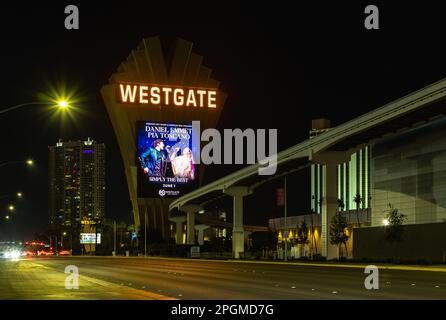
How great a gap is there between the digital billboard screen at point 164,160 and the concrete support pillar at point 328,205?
3868cm

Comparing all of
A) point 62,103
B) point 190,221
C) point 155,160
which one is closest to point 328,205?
point 62,103

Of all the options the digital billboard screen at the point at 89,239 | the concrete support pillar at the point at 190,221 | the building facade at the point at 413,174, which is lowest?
the digital billboard screen at the point at 89,239

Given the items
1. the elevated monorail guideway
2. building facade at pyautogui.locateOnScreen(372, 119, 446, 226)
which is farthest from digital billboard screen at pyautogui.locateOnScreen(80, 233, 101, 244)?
building facade at pyautogui.locateOnScreen(372, 119, 446, 226)

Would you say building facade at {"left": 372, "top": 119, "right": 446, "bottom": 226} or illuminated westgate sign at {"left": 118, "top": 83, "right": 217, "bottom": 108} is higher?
illuminated westgate sign at {"left": 118, "top": 83, "right": 217, "bottom": 108}

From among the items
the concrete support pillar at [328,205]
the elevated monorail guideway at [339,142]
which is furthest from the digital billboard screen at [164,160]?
the concrete support pillar at [328,205]

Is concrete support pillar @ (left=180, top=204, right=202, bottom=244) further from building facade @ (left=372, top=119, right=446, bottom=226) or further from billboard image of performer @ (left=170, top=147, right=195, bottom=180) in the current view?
building facade @ (left=372, top=119, right=446, bottom=226)

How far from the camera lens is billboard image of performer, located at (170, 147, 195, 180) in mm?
101875

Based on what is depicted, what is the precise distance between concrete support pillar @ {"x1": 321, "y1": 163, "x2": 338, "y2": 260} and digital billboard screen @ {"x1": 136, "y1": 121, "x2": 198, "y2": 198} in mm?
38676

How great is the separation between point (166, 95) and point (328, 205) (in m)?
67.4

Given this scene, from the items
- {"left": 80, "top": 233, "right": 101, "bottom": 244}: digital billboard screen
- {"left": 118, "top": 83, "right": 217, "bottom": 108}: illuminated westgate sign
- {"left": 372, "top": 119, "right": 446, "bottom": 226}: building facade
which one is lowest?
{"left": 80, "top": 233, "right": 101, "bottom": 244}: digital billboard screen

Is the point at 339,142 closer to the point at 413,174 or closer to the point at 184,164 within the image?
the point at 413,174

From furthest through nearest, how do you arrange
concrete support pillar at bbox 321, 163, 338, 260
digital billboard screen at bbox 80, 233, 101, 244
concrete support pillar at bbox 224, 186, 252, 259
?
digital billboard screen at bbox 80, 233, 101, 244
concrete support pillar at bbox 224, 186, 252, 259
concrete support pillar at bbox 321, 163, 338, 260

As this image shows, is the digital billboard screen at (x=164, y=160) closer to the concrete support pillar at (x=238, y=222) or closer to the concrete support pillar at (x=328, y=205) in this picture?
the concrete support pillar at (x=238, y=222)

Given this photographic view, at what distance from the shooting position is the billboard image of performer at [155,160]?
97812mm
